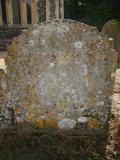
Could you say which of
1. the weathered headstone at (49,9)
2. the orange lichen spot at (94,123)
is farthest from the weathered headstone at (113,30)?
the orange lichen spot at (94,123)

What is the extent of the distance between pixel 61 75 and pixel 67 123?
1.94 feet

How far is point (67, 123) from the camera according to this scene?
4191mm

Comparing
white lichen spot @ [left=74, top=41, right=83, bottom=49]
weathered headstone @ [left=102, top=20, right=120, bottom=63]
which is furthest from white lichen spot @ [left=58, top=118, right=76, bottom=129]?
weathered headstone @ [left=102, top=20, right=120, bottom=63]

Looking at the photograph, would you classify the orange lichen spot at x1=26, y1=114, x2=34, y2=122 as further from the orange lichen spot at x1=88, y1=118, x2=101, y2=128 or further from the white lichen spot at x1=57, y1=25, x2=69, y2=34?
the white lichen spot at x1=57, y1=25, x2=69, y2=34

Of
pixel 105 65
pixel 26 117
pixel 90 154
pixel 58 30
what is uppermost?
pixel 58 30

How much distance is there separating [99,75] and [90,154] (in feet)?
2.99

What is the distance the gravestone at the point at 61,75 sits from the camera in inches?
157

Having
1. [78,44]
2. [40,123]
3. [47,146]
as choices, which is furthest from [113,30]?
[47,146]

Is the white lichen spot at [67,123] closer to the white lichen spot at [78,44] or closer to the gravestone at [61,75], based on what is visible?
the gravestone at [61,75]

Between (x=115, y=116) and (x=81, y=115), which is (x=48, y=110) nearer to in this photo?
(x=81, y=115)

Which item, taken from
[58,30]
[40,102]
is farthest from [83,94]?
[58,30]

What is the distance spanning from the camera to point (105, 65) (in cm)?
403

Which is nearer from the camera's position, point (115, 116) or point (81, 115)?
point (81, 115)

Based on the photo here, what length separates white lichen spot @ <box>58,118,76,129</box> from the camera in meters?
4.19
